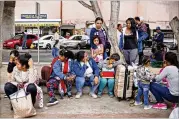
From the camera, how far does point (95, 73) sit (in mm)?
7105

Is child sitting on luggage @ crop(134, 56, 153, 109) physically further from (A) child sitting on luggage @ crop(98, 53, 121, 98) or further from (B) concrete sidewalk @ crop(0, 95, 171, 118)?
(A) child sitting on luggage @ crop(98, 53, 121, 98)

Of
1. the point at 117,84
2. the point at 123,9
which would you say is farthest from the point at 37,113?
the point at 123,9

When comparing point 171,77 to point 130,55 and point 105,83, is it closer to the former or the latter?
point 105,83

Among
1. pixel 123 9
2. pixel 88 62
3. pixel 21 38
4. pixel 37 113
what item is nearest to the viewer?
pixel 37 113

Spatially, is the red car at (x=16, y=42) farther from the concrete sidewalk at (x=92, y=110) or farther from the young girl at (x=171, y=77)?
the young girl at (x=171, y=77)

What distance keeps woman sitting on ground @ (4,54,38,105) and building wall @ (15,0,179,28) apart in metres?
30.9

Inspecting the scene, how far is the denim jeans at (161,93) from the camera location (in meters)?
6.09

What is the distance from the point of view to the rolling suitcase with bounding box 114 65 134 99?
678 cm

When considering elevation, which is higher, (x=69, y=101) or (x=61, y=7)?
(x=61, y=7)

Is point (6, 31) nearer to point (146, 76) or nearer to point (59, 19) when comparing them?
point (59, 19)

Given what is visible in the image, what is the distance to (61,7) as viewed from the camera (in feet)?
125

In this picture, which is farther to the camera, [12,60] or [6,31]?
[6,31]

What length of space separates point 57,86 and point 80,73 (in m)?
0.55

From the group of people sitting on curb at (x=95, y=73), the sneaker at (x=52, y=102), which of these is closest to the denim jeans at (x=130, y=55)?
the group of people sitting on curb at (x=95, y=73)
